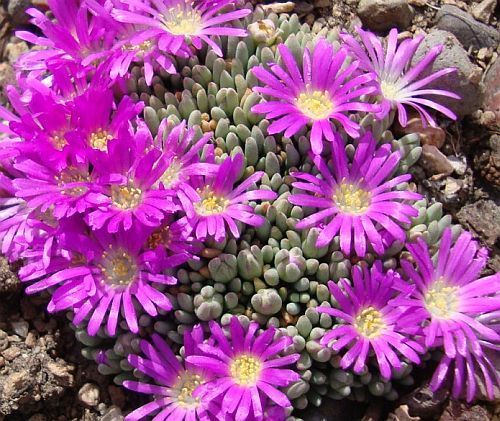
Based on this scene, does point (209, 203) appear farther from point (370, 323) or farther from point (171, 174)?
point (370, 323)

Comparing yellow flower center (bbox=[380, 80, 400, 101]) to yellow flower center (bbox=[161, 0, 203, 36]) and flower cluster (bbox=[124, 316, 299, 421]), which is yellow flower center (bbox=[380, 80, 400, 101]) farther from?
flower cluster (bbox=[124, 316, 299, 421])

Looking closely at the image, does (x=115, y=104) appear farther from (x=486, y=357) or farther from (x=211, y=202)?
(x=486, y=357)

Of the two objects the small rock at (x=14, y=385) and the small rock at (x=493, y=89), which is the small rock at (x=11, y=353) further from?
the small rock at (x=493, y=89)

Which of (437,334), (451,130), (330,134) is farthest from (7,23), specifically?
(437,334)

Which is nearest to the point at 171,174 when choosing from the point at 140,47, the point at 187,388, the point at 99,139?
the point at 99,139

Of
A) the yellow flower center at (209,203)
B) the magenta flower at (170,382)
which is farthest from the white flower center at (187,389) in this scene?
the yellow flower center at (209,203)

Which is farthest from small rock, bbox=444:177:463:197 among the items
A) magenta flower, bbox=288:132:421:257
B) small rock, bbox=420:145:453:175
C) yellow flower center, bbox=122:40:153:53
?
yellow flower center, bbox=122:40:153:53
